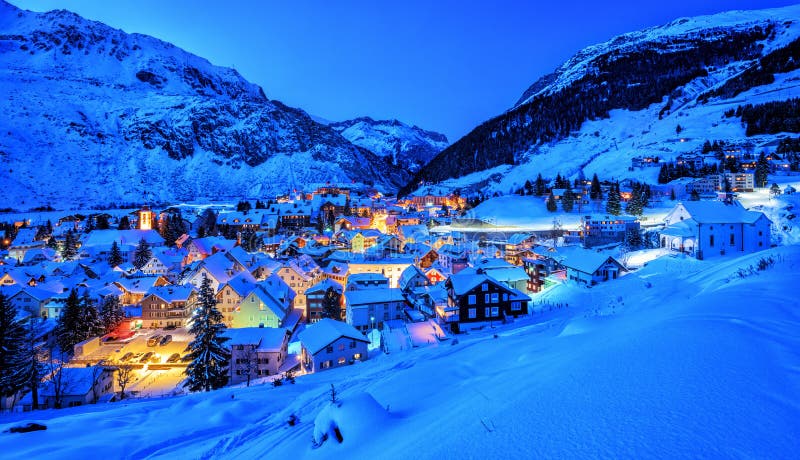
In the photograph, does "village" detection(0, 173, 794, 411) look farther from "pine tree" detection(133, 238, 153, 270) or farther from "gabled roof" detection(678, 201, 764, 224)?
"pine tree" detection(133, 238, 153, 270)

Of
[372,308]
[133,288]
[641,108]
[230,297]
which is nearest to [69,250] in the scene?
[133,288]

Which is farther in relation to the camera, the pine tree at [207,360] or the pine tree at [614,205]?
the pine tree at [614,205]

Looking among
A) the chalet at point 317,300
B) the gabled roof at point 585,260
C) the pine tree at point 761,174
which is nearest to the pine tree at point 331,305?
the chalet at point 317,300

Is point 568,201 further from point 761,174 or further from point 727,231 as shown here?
point 727,231

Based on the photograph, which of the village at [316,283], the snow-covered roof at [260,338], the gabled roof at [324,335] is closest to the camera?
the gabled roof at [324,335]

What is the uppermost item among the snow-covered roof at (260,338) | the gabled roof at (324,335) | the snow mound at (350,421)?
the snow mound at (350,421)

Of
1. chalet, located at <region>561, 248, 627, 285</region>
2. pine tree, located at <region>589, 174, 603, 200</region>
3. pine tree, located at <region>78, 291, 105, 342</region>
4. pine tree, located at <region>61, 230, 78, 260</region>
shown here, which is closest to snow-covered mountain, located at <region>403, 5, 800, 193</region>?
pine tree, located at <region>589, 174, 603, 200</region>

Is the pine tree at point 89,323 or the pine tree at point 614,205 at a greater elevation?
the pine tree at point 614,205

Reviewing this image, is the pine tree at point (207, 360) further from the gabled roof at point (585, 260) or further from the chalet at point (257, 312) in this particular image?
the gabled roof at point (585, 260)
